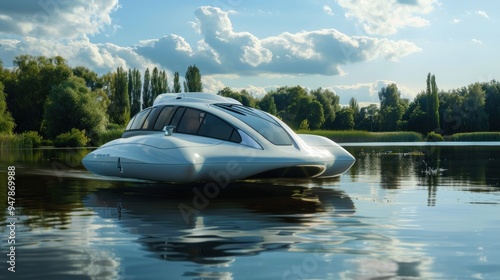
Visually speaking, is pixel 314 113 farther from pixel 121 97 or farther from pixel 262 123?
pixel 262 123

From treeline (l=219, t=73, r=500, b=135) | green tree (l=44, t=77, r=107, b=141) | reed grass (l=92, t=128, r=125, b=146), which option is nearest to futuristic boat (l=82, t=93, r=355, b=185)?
reed grass (l=92, t=128, r=125, b=146)

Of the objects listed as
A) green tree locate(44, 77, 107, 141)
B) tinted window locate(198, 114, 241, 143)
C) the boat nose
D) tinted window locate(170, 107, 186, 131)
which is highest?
green tree locate(44, 77, 107, 141)

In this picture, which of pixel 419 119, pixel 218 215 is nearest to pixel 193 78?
pixel 419 119

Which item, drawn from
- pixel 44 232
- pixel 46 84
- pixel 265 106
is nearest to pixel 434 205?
pixel 44 232

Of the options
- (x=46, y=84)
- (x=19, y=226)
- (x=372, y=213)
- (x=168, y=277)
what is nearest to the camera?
(x=168, y=277)

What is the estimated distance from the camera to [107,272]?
5.52m

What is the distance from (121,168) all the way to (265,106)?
89489 millimetres

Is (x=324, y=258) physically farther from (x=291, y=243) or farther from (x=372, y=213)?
(x=372, y=213)

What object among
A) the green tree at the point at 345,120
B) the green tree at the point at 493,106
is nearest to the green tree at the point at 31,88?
the green tree at the point at 345,120

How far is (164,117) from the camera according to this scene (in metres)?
14.6

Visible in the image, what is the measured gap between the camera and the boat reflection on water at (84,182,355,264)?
6.73m

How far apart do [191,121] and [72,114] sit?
163 feet

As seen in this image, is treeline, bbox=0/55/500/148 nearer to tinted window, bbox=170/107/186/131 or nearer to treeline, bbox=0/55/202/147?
treeline, bbox=0/55/202/147

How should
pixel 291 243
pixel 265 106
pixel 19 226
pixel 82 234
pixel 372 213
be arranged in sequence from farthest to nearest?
1. pixel 265 106
2. pixel 372 213
3. pixel 19 226
4. pixel 82 234
5. pixel 291 243
